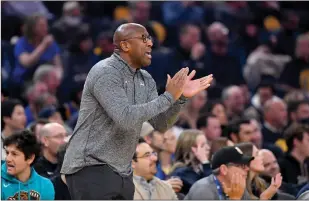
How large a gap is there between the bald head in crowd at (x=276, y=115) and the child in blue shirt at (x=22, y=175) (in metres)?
5.92

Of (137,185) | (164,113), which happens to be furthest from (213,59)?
(164,113)

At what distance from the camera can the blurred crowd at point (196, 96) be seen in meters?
9.08

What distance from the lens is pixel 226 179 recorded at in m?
8.67

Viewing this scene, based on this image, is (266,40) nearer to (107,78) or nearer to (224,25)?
(224,25)

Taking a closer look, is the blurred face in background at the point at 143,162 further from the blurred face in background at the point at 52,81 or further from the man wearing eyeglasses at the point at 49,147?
the blurred face in background at the point at 52,81

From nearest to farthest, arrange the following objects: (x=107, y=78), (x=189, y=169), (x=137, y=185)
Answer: (x=107, y=78)
(x=137, y=185)
(x=189, y=169)

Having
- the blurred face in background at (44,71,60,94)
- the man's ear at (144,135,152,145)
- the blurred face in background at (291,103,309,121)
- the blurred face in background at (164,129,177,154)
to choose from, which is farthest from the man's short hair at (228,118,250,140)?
the blurred face in background at (44,71,60,94)

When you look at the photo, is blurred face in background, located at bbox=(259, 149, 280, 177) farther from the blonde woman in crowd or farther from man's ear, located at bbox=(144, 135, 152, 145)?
man's ear, located at bbox=(144, 135, 152, 145)

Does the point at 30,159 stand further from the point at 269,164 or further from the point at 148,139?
the point at 269,164

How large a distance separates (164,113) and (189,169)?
3.13m

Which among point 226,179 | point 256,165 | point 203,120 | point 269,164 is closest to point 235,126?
point 203,120

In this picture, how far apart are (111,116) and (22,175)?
76.5 inches

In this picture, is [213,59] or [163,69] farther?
[213,59]

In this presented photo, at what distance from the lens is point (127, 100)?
631 centimetres
